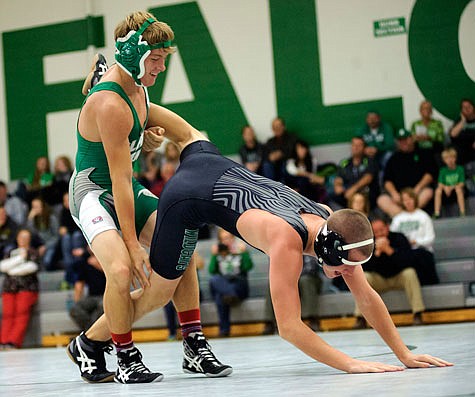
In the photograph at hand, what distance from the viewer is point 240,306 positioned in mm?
9648

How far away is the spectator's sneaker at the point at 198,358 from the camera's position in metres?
4.08

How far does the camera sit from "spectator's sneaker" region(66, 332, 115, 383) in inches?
163

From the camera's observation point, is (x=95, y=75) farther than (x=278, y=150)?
No

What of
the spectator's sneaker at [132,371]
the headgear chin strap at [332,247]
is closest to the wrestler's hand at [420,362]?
the headgear chin strap at [332,247]

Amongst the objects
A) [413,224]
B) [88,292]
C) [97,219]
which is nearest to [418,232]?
[413,224]

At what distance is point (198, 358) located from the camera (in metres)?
4.13

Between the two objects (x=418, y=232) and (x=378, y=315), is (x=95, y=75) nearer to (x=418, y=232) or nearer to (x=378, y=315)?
(x=378, y=315)

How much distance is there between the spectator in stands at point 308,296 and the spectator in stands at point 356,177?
142 centimetres

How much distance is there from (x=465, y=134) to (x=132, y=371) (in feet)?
24.9

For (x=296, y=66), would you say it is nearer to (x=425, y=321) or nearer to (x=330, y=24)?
(x=330, y=24)

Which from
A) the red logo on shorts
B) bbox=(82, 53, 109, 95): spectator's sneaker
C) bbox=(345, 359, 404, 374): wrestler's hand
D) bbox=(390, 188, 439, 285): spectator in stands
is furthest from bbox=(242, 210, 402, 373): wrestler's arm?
bbox=(390, 188, 439, 285): spectator in stands

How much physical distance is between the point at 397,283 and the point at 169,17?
20.6ft

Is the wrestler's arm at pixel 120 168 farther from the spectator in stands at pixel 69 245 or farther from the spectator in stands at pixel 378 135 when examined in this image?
the spectator in stands at pixel 378 135

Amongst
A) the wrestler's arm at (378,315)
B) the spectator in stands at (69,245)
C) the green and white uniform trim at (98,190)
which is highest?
the green and white uniform trim at (98,190)
